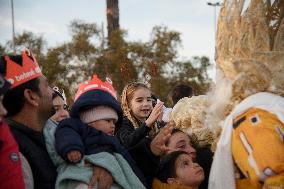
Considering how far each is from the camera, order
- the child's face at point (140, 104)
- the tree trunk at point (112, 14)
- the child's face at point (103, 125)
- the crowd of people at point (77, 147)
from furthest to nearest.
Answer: the tree trunk at point (112, 14)
the child's face at point (140, 104)
the child's face at point (103, 125)
the crowd of people at point (77, 147)

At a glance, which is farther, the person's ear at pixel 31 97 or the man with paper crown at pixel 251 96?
the person's ear at pixel 31 97

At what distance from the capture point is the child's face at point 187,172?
9.30 ft

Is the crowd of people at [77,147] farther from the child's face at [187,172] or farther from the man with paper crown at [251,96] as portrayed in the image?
the man with paper crown at [251,96]

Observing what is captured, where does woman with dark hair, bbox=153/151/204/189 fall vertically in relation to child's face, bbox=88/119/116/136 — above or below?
below

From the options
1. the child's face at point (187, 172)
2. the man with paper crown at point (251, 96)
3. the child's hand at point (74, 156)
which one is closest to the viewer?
the man with paper crown at point (251, 96)

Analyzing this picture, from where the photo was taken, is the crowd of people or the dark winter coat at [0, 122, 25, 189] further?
the crowd of people

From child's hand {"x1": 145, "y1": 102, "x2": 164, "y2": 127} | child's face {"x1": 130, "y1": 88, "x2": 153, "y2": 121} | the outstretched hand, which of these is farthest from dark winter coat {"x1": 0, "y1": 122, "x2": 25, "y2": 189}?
child's face {"x1": 130, "y1": 88, "x2": 153, "y2": 121}

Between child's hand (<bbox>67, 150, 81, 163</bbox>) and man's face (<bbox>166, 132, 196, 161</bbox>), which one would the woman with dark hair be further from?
child's hand (<bbox>67, 150, 81, 163</bbox>)

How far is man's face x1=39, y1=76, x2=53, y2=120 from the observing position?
2688mm

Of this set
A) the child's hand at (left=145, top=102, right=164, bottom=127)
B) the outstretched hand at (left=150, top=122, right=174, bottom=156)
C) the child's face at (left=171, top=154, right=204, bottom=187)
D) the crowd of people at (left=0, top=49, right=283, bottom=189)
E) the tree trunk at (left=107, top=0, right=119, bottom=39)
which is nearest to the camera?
the crowd of people at (left=0, top=49, right=283, bottom=189)

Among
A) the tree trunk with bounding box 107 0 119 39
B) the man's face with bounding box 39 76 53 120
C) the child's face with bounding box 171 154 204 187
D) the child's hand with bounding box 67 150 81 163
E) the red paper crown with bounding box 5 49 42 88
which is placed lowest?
the child's face with bounding box 171 154 204 187

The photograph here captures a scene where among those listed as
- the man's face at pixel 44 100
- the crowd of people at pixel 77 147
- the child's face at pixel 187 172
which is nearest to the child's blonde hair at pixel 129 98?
the crowd of people at pixel 77 147

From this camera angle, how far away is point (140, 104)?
4.65 metres

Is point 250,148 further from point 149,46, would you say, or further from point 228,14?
point 149,46
